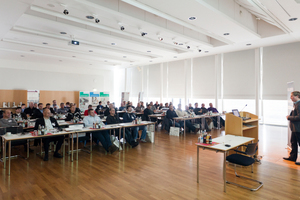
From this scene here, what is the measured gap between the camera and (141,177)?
375cm

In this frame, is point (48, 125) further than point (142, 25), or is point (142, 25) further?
point (142, 25)

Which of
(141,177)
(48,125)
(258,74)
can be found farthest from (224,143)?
(258,74)

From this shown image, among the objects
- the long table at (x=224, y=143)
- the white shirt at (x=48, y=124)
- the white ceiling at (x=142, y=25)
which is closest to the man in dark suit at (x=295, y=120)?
the long table at (x=224, y=143)

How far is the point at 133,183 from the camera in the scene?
3.49 metres

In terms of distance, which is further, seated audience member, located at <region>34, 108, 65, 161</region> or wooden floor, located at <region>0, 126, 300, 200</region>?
seated audience member, located at <region>34, 108, 65, 161</region>

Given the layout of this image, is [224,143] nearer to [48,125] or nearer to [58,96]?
[48,125]

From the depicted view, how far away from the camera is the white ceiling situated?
16.2ft

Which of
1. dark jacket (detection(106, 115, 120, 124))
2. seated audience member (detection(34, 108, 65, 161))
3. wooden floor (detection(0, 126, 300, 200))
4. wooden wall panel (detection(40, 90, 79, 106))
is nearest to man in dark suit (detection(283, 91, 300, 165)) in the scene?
wooden floor (detection(0, 126, 300, 200))

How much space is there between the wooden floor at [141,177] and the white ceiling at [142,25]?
3.54 meters

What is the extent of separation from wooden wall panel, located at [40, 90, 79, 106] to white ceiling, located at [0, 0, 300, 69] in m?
2.84

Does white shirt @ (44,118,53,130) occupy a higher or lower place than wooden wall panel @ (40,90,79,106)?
lower

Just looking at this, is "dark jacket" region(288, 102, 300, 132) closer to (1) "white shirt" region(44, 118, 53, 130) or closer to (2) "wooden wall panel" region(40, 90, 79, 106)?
(1) "white shirt" region(44, 118, 53, 130)

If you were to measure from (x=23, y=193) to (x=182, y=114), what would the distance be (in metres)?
6.41

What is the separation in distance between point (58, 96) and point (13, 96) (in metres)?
2.42
